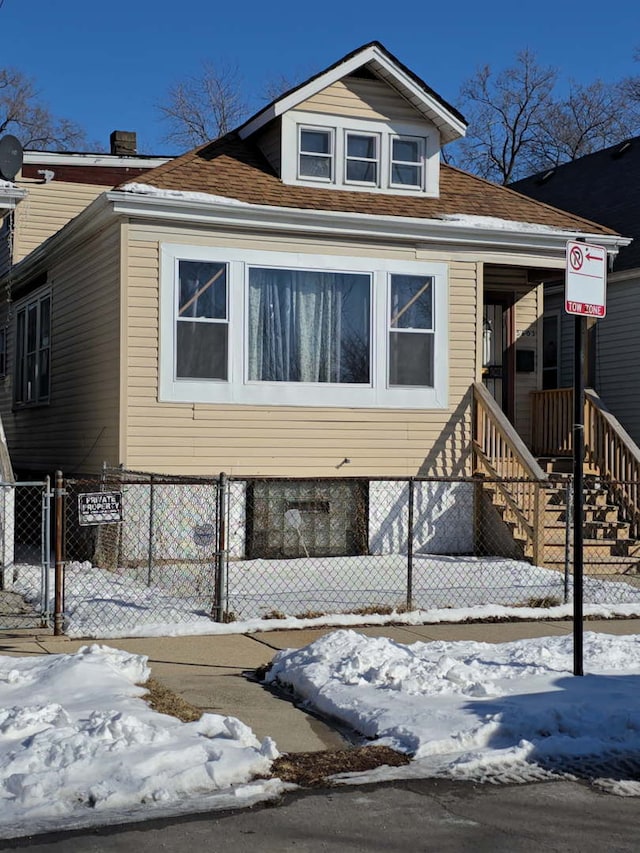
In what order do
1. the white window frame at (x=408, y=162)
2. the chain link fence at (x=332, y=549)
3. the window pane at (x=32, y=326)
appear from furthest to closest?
the window pane at (x=32, y=326)
the white window frame at (x=408, y=162)
the chain link fence at (x=332, y=549)

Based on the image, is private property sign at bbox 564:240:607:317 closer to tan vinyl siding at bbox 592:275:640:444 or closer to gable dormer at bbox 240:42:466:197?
Result: gable dormer at bbox 240:42:466:197

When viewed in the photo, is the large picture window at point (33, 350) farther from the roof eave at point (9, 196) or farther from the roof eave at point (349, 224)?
the roof eave at point (349, 224)

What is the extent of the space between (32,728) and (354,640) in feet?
9.38

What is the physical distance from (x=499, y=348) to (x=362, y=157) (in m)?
4.05

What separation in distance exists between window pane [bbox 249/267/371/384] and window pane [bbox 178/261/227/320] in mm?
423

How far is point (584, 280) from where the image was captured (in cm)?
739

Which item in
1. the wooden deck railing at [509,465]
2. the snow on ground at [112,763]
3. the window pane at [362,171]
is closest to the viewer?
the snow on ground at [112,763]

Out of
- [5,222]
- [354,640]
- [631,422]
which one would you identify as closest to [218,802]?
[354,640]

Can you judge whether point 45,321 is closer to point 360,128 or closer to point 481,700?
point 360,128

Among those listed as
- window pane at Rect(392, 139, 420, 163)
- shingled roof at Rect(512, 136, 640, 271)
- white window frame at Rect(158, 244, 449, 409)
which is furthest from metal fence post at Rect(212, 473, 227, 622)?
shingled roof at Rect(512, 136, 640, 271)

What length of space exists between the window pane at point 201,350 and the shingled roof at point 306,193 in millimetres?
1825

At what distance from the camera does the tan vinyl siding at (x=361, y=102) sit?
1542 cm

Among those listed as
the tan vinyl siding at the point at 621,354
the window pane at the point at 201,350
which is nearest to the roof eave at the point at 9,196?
the window pane at the point at 201,350

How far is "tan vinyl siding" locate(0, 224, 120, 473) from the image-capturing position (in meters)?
14.1
